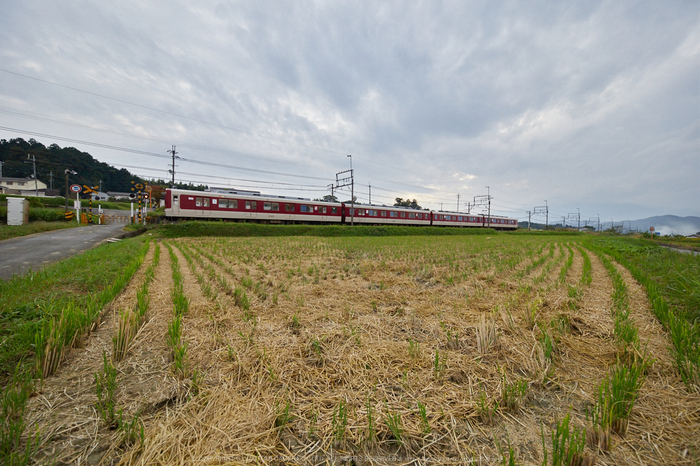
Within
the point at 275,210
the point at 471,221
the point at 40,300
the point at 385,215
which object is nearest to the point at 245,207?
the point at 275,210

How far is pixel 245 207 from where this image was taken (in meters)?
23.1

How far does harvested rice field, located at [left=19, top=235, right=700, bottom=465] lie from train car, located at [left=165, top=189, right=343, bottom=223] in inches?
787

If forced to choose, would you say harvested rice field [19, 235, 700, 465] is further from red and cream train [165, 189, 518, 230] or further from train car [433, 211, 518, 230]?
train car [433, 211, 518, 230]

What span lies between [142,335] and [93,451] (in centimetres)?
170

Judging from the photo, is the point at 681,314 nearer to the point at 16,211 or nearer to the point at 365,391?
the point at 365,391

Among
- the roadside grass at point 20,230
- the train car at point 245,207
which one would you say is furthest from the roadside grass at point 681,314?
the train car at point 245,207

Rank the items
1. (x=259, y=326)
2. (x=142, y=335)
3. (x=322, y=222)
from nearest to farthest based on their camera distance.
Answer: (x=142, y=335) → (x=259, y=326) → (x=322, y=222)

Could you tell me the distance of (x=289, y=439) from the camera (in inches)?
58.4

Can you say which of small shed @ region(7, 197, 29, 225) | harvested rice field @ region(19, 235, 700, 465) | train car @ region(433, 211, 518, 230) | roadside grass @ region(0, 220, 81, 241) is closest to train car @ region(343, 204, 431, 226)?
train car @ region(433, 211, 518, 230)

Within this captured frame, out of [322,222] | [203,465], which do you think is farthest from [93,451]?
[322,222]

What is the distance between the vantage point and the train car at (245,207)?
2061 centimetres

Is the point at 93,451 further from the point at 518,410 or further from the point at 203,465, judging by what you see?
the point at 518,410

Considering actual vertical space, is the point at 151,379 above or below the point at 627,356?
below

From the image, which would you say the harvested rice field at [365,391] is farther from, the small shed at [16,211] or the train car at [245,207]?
the small shed at [16,211]
